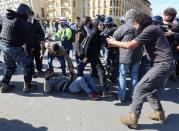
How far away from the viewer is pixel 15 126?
4848 millimetres

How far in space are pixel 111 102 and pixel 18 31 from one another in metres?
2.49

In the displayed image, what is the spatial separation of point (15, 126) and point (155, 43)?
2.67 m

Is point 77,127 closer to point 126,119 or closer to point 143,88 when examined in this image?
point 126,119

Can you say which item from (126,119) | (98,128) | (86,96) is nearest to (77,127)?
(98,128)

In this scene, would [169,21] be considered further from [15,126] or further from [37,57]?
[15,126]

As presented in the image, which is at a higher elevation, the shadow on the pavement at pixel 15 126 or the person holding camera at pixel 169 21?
the person holding camera at pixel 169 21

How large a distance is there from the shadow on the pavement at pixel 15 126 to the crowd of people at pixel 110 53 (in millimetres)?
1528

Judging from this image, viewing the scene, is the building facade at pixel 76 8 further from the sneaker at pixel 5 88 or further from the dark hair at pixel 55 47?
the sneaker at pixel 5 88

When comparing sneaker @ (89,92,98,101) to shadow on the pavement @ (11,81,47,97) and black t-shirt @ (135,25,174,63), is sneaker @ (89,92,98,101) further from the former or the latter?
black t-shirt @ (135,25,174,63)

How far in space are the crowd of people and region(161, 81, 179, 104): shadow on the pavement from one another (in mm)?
738

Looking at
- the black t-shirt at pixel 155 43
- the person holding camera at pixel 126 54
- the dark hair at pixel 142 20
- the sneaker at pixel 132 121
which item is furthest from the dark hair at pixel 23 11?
the sneaker at pixel 132 121

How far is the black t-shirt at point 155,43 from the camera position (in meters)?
4.49

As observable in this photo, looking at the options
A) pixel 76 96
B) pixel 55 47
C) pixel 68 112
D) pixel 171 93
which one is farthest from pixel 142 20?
pixel 55 47

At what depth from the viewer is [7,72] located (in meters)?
6.57
